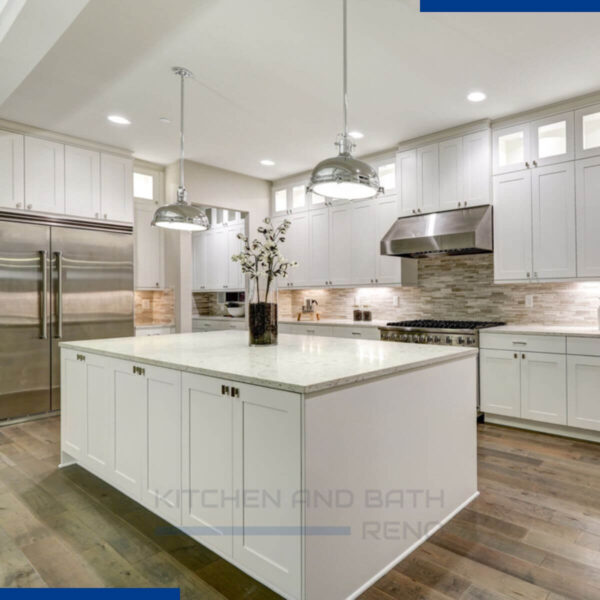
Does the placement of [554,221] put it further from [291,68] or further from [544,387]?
[291,68]

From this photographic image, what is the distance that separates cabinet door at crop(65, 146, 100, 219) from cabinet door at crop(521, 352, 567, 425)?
14.5 feet

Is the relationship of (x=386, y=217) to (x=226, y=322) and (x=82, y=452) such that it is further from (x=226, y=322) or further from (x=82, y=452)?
(x=82, y=452)

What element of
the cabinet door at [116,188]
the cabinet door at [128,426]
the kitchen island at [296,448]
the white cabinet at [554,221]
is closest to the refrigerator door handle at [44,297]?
the cabinet door at [116,188]

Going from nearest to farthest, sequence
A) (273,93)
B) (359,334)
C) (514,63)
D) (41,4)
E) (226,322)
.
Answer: (41,4) → (514,63) → (273,93) → (359,334) → (226,322)

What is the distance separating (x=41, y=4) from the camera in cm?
217

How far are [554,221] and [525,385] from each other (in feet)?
4.68

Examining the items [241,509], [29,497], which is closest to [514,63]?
[241,509]

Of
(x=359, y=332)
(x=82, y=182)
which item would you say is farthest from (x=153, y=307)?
(x=359, y=332)

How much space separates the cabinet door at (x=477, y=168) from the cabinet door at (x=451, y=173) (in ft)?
0.16

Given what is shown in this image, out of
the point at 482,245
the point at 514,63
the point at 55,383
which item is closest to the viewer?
the point at 514,63

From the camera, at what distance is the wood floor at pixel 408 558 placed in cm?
179

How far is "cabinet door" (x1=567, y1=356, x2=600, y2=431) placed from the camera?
3410 mm

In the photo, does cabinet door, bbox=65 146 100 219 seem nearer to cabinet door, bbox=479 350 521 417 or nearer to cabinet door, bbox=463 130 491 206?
cabinet door, bbox=463 130 491 206

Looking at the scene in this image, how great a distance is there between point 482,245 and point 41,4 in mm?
3596
